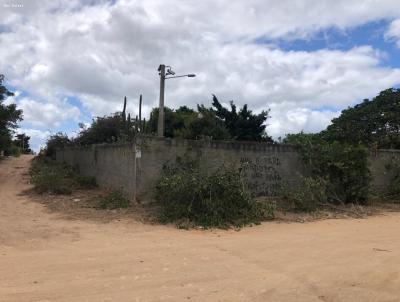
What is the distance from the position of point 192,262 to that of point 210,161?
7.17m

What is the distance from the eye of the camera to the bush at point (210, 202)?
1097 cm

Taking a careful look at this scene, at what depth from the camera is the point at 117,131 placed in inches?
1179

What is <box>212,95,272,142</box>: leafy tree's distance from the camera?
113 ft

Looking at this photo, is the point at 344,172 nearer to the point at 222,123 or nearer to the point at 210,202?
the point at 210,202

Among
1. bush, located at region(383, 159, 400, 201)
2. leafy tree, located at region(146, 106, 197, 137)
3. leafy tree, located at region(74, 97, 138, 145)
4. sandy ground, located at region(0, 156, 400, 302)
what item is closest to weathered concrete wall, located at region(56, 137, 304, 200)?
sandy ground, located at region(0, 156, 400, 302)

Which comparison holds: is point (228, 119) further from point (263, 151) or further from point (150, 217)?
point (150, 217)

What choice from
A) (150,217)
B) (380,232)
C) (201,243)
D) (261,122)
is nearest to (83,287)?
(201,243)

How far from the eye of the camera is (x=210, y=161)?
14062mm

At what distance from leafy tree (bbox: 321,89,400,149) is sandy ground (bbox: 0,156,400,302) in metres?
20.1

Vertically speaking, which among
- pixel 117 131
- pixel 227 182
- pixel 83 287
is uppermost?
pixel 117 131

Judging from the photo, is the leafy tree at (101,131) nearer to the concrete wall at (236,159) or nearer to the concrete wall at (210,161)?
the concrete wall at (210,161)

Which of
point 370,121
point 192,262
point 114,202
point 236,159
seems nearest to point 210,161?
point 236,159

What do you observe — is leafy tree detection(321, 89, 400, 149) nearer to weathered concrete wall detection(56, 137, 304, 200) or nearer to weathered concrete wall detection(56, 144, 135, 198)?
weathered concrete wall detection(56, 137, 304, 200)

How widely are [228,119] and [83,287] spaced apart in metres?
30.4
